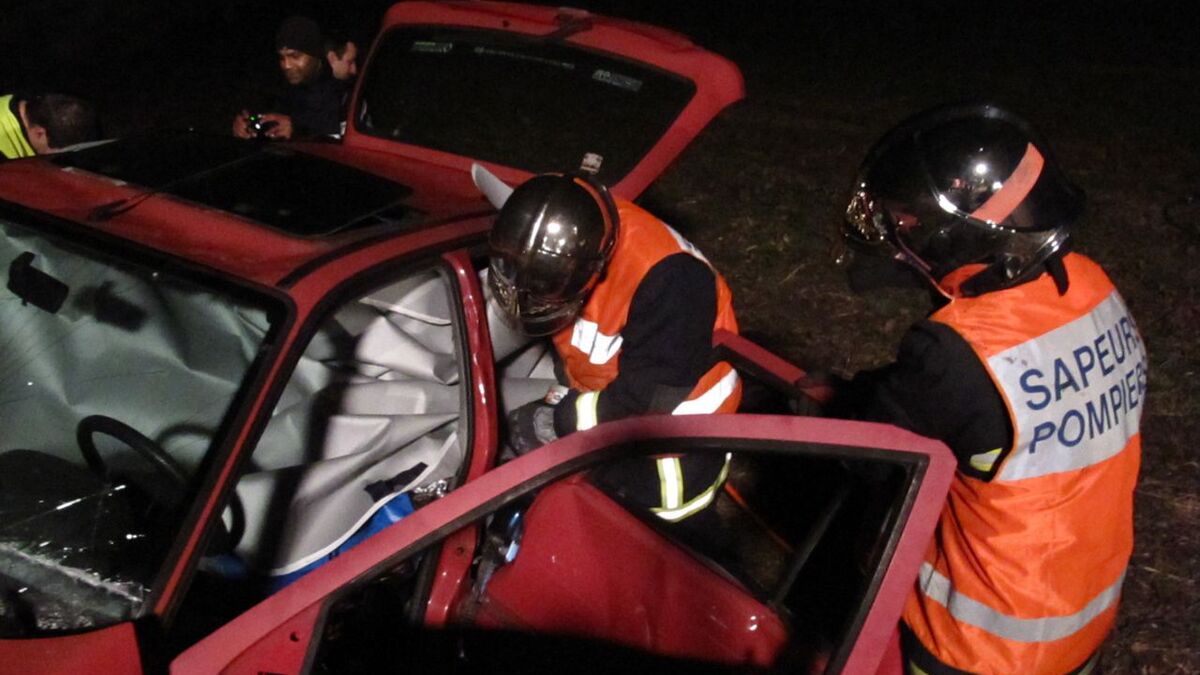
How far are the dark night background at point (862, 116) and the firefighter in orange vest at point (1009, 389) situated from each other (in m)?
1.58

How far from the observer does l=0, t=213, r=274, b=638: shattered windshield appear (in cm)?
216

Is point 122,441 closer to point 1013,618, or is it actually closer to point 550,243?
point 550,243

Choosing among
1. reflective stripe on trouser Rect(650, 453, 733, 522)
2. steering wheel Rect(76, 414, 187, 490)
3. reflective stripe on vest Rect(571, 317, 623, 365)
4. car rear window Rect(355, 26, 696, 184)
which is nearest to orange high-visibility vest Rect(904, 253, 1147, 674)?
reflective stripe on trouser Rect(650, 453, 733, 522)

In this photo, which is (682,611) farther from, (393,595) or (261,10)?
(261,10)

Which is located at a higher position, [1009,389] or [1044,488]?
[1009,389]

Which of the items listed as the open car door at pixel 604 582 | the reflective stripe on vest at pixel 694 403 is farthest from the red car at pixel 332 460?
the reflective stripe on vest at pixel 694 403

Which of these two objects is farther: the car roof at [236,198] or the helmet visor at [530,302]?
the helmet visor at [530,302]

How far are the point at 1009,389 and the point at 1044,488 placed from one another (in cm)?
24

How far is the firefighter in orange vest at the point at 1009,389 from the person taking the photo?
6.89 ft

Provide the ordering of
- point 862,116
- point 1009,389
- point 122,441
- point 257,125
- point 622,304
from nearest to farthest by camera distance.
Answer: point 1009,389
point 122,441
point 622,304
point 257,125
point 862,116

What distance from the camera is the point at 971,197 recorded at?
2.20 m

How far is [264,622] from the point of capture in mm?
1960

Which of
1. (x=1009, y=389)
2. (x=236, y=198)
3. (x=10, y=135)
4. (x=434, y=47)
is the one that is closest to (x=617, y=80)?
(x=434, y=47)

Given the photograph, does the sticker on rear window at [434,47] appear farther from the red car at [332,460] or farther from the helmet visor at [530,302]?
the helmet visor at [530,302]
